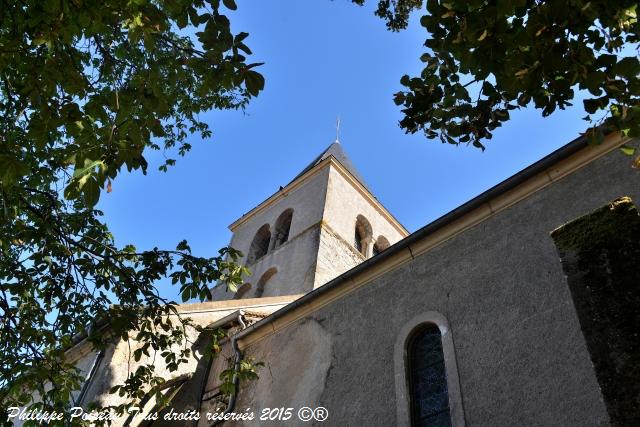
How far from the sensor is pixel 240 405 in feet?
26.5

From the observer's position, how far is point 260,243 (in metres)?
19.7

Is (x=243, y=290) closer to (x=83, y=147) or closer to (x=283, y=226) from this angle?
(x=283, y=226)

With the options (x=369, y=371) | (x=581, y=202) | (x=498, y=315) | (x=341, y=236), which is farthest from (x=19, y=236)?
(x=341, y=236)

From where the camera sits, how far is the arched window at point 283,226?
61.2ft

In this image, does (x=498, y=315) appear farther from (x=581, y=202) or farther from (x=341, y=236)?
(x=341, y=236)

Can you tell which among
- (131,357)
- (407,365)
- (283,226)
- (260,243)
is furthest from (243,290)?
(407,365)

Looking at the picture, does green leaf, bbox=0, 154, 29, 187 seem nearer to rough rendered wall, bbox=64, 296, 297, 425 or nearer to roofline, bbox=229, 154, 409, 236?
rough rendered wall, bbox=64, 296, 297, 425

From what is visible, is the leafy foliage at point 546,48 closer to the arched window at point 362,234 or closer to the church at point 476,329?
the church at point 476,329

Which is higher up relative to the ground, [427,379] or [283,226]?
[283,226]

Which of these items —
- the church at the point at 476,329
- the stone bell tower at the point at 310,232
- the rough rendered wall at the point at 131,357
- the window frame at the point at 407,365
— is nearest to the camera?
the church at the point at 476,329

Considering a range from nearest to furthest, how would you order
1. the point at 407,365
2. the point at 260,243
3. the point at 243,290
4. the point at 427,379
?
1. the point at 427,379
2. the point at 407,365
3. the point at 243,290
4. the point at 260,243

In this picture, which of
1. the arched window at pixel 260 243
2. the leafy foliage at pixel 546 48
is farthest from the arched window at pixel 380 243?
the leafy foliage at pixel 546 48

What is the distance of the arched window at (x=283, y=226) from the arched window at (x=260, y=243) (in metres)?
0.63

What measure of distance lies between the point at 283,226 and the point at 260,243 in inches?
48.7
